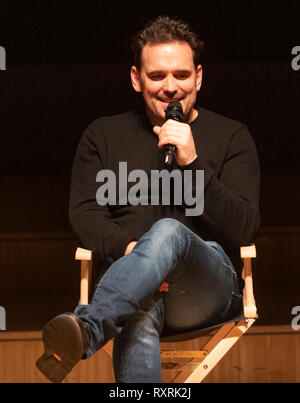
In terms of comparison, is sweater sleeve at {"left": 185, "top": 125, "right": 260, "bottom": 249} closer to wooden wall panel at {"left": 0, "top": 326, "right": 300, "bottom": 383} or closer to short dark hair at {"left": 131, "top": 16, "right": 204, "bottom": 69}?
short dark hair at {"left": 131, "top": 16, "right": 204, "bottom": 69}

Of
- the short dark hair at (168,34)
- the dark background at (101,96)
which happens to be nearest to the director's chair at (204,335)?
the short dark hair at (168,34)

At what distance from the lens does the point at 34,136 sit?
3.66 metres

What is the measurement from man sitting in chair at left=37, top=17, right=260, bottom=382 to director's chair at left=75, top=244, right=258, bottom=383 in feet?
0.09

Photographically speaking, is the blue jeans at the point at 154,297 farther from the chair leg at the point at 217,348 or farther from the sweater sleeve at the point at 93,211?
the sweater sleeve at the point at 93,211

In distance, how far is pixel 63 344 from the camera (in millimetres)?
1607

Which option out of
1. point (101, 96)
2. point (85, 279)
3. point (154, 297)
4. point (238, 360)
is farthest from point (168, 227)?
point (101, 96)

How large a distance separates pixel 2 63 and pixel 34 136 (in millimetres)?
428

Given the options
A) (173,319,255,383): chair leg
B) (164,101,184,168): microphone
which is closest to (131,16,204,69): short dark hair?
(164,101,184,168): microphone

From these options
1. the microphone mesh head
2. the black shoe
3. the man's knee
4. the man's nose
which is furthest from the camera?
the man's nose

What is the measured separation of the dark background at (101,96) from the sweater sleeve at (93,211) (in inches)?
45.8

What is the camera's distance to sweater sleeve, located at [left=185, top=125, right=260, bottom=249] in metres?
1.96

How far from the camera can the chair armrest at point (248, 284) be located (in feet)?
6.70
